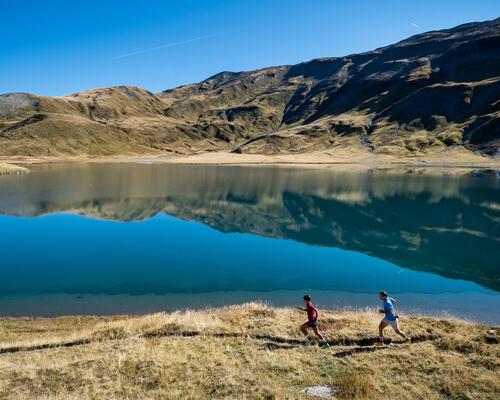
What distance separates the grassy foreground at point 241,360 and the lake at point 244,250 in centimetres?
761

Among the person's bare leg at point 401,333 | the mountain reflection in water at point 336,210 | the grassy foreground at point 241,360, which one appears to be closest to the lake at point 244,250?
the mountain reflection in water at point 336,210

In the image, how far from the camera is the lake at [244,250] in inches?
1153

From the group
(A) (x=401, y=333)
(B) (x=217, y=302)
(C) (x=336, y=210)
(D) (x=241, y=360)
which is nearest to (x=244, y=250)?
(B) (x=217, y=302)

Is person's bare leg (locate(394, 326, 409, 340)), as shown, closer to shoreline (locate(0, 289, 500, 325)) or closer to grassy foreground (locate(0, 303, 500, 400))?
grassy foreground (locate(0, 303, 500, 400))

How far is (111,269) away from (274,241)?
20.8 m

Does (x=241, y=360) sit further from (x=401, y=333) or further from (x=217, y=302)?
(x=217, y=302)

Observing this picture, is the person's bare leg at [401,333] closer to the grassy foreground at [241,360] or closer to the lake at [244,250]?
the grassy foreground at [241,360]

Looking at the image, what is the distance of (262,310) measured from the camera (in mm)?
22344

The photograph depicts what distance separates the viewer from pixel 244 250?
147 feet

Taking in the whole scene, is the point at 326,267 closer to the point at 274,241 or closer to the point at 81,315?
the point at 274,241

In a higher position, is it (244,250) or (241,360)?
(241,360)

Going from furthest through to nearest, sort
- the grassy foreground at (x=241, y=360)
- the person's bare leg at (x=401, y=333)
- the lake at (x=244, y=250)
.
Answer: the lake at (x=244, y=250) → the person's bare leg at (x=401, y=333) → the grassy foreground at (x=241, y=360)

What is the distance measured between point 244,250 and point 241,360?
28.9 metres

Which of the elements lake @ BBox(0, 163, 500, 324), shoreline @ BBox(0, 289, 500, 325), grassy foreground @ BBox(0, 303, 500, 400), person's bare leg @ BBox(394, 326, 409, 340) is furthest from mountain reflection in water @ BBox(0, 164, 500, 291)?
grassy foreground @ BBox(0, 303, 500, 400)
